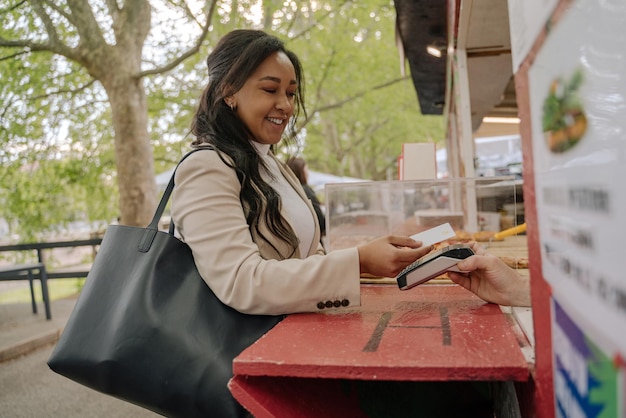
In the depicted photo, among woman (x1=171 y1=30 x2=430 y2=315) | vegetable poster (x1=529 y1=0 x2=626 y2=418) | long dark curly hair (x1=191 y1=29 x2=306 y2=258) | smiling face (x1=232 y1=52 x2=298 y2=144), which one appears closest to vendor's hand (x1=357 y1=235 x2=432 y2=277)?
woman (x1=171 y1=30 x2=430 y2=315)

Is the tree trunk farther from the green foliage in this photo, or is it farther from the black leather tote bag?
the black leather tote bag

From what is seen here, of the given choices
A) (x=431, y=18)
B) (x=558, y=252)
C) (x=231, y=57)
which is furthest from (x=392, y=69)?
(x=558, y=252)

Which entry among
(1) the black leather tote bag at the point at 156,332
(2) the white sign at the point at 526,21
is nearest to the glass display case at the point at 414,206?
(1) the black leather tote bag at the point at 156,332

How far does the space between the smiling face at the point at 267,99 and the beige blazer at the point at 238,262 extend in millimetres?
395

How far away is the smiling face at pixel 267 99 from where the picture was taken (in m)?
2.00

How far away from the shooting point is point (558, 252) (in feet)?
2.71

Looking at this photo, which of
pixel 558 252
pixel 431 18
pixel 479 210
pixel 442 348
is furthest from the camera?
pixel 431 18

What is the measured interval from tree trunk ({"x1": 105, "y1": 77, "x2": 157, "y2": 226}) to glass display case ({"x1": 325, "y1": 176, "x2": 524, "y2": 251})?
3.95 m

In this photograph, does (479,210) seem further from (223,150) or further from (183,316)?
(183,316)

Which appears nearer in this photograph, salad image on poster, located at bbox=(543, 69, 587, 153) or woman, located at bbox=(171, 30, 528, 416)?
salad image on poster, located at bbox=(543, 69, 587, 153)

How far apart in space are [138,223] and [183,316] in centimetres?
618

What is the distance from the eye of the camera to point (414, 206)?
4.26 metres

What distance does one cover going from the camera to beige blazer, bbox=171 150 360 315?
154 cm

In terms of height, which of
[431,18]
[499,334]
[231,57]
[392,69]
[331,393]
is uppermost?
[392,69]
